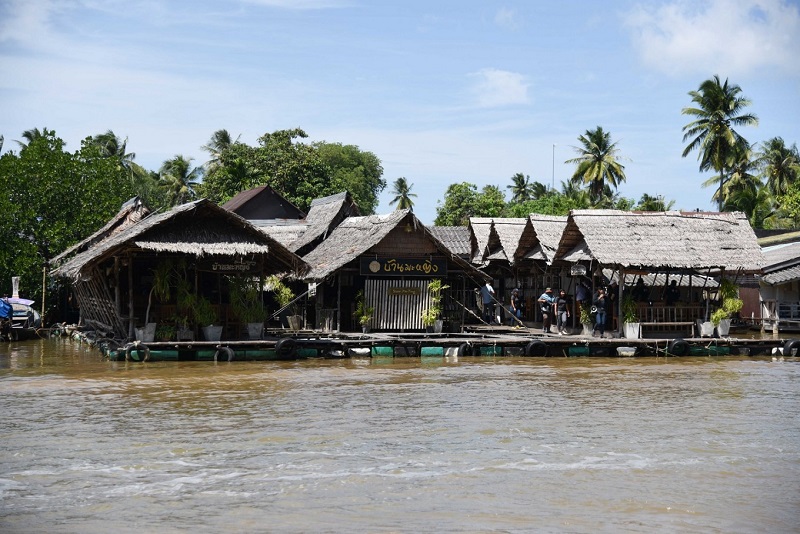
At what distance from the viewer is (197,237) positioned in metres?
21.1

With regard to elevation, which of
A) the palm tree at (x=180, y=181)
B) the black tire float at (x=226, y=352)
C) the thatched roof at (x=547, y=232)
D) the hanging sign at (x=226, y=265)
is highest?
the palm tree at (x=180, y=181)

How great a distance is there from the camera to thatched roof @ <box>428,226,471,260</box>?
117 ft

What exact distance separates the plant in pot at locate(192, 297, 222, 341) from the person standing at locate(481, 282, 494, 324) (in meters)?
8.33

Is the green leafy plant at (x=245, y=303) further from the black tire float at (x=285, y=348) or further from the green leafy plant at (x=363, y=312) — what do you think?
the green leafy plant at (x=363, y=312)

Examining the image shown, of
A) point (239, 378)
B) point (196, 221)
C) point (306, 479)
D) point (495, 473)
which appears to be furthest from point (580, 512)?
point (196, 221)

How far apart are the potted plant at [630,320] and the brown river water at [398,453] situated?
5.07 m

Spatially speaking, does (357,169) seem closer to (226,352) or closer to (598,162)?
(598,162)

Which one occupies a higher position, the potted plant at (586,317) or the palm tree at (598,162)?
the palm tree at (598,162)

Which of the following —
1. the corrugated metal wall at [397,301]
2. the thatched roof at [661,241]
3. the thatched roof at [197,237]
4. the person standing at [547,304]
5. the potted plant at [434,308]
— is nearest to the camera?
the thatched roof at [197,237]

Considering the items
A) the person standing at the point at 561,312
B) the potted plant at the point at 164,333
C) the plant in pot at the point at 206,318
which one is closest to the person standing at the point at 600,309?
the person standing at the point at 561,312

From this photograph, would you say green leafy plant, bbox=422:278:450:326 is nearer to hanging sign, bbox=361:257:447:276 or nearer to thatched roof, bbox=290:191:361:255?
hanging sign, bbox=361:257:447:276

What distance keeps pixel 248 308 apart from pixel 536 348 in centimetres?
694

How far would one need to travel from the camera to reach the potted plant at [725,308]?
2356 cm

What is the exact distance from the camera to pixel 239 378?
17.7 meters
